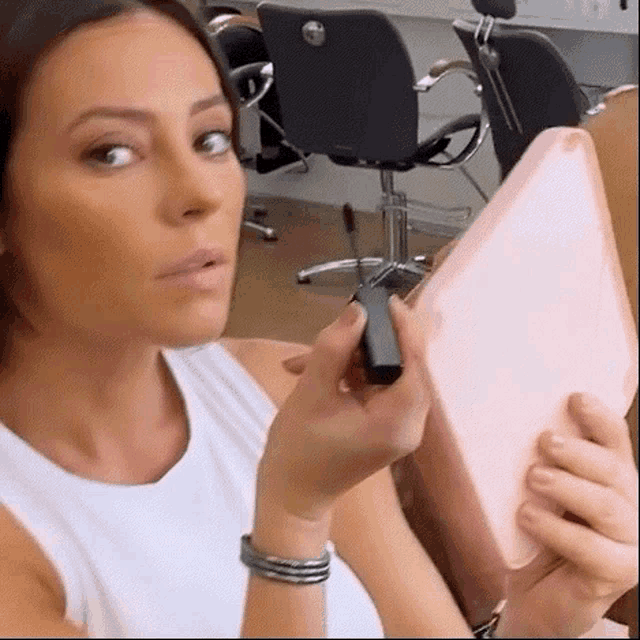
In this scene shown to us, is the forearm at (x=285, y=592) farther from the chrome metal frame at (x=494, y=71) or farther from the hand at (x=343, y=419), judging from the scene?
the chrome metal frame at (x=494, y=71)

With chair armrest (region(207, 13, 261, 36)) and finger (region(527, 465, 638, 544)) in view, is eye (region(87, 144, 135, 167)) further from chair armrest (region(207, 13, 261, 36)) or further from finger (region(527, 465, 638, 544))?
finger (region(527, 465, 638, 544))

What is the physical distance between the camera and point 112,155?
15.6 inches

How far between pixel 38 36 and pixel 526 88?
0.18m

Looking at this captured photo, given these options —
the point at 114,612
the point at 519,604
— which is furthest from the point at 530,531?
the point at 114,612

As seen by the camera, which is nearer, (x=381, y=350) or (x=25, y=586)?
(x=381, y=350)

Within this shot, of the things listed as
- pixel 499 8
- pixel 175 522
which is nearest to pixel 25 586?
pixel 175 522

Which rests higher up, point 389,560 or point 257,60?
point 257,60

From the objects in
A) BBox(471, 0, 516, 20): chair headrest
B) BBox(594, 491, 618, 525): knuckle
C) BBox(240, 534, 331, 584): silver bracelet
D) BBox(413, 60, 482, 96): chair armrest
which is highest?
BBox(471, 0, 516, 20): chair headrest

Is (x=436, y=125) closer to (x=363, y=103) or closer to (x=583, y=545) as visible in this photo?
(x=363, y=103)

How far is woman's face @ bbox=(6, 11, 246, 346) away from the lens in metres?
0.39

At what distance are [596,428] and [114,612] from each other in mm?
187

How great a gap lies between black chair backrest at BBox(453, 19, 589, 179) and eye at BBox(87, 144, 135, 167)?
13 centimetres

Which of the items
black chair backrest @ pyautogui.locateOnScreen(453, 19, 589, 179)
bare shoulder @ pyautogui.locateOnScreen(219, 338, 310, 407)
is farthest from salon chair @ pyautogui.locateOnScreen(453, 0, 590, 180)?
bare shoulder @ pyautogui.locateOnScreen(219, 338, 310, 407)

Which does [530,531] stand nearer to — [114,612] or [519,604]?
[519,604]
